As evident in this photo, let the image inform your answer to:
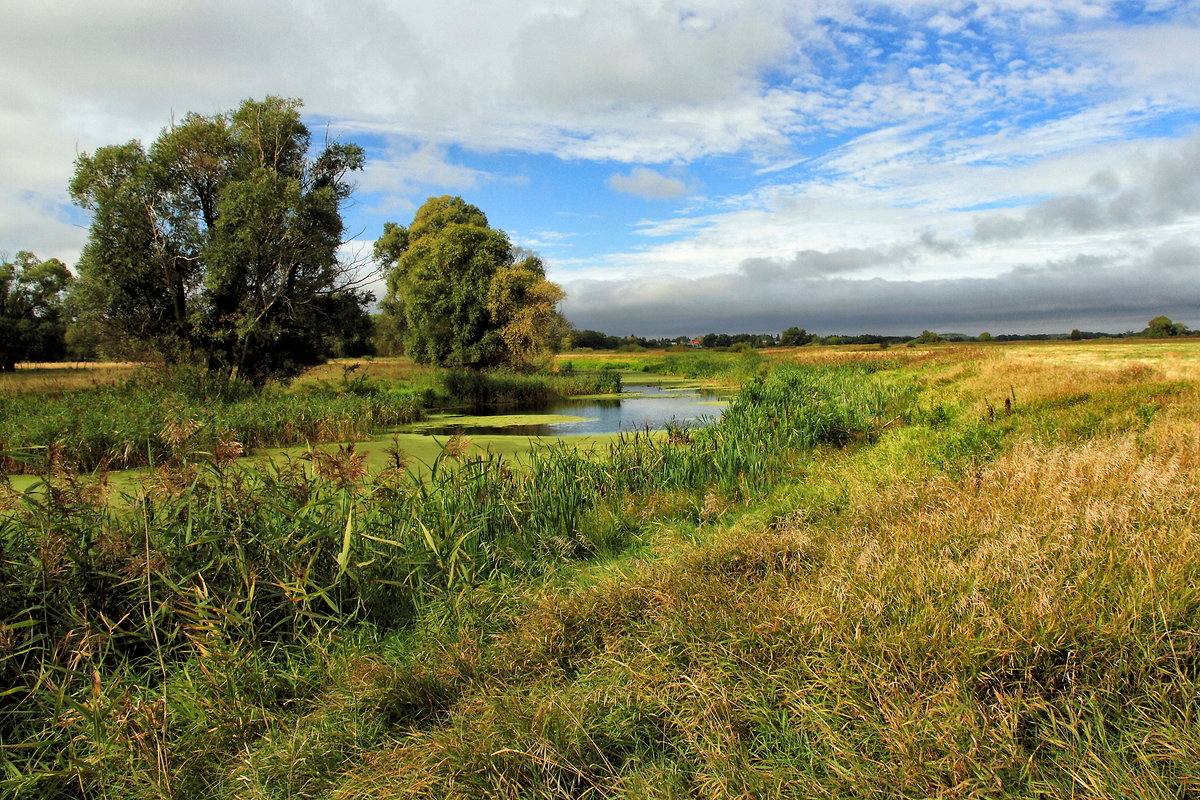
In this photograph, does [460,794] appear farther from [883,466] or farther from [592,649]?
[883,466]

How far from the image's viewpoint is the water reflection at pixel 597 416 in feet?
49.2

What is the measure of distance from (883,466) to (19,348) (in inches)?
1835

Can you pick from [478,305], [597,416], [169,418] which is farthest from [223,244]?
[478,305]

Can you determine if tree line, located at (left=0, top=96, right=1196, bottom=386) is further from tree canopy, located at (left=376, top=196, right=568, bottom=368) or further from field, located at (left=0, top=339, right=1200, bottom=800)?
field, located at (left=0, top=339, right=1200, bottom=800)

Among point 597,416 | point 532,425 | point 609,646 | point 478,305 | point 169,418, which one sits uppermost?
point 478,305

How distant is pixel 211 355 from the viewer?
1862 cm

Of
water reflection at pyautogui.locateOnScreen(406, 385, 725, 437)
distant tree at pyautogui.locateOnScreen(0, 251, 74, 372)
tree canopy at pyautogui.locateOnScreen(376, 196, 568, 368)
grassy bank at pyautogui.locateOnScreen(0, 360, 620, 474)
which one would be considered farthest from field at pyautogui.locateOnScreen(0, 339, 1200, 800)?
distant tree at pyautogui.locateOnScreen(0, 251, 74, 372)

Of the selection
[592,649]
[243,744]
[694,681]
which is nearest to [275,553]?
[243,744]

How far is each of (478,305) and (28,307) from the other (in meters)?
29.0

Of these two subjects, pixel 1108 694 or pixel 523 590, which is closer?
pixel 1108 694

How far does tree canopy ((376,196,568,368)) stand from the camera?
2877cm

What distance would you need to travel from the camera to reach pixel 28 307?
37.1 metres

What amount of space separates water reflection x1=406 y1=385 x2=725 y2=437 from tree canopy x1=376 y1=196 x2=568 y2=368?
4639 mm

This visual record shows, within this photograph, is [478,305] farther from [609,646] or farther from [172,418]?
[609,646]
